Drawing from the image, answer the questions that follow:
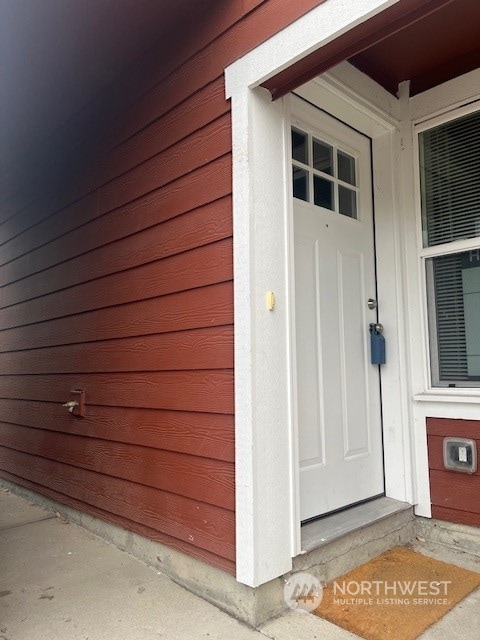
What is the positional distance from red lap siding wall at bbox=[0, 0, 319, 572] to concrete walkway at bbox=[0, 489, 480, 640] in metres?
0.20

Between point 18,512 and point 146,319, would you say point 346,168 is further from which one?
point 18,512

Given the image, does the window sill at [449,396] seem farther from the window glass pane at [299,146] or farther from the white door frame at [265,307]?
the window glass pane at [299,146]

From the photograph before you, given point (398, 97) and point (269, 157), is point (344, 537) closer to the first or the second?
point (269, 157)

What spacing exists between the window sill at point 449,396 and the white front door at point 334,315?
260 mm

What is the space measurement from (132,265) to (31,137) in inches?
68.5

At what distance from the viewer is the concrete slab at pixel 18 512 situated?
124 inches

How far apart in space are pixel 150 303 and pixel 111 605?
1.36 m

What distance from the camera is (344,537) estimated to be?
7.11ft

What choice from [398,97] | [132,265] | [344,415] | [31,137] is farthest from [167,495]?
[31,137]

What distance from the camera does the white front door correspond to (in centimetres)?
237

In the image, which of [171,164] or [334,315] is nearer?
[171,164]

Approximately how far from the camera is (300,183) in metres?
2.48

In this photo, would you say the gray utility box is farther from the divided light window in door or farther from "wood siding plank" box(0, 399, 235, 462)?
the divided light window in door
